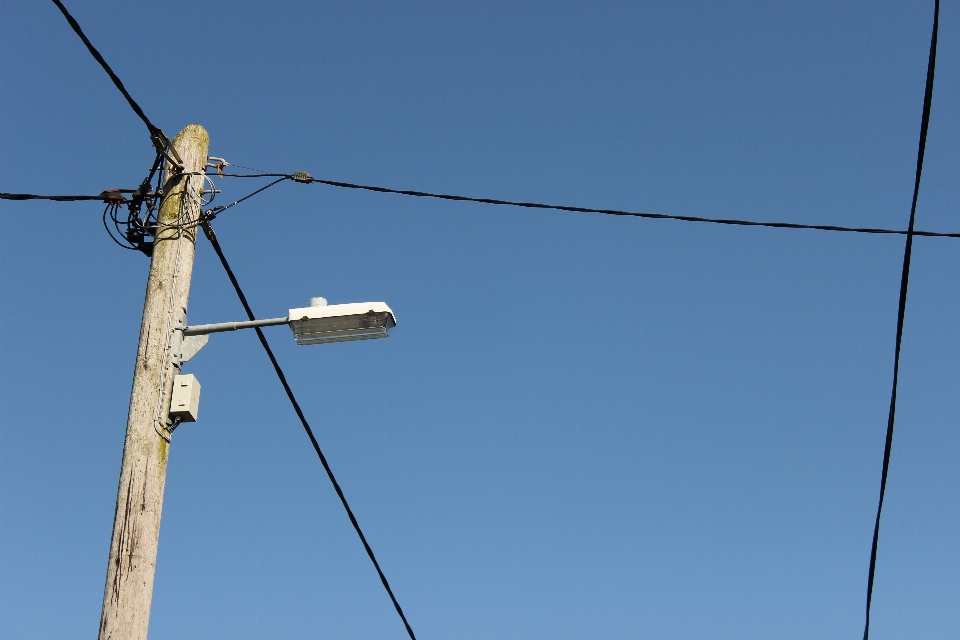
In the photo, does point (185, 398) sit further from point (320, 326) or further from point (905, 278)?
point (905, 278)

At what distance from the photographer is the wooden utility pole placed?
588 cm

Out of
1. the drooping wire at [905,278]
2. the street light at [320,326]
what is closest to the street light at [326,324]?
the street light at [320,326]

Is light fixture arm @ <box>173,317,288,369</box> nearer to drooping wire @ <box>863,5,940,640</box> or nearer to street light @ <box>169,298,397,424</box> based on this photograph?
street light @ <box>169,298,397,424</box>

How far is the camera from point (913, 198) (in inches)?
286

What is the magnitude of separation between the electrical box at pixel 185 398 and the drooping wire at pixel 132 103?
1.64 meters

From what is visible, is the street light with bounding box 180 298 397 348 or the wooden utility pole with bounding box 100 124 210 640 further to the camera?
the street light with bounding box 180 298 397 348

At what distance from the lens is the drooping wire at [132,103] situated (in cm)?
686

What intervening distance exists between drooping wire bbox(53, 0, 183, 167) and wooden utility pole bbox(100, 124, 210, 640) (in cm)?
10

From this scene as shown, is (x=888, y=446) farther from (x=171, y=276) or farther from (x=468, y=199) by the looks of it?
(x=171, y=276)

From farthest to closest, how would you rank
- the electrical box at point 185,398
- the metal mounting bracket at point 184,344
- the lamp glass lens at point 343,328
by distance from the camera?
the lamp glass lens at point 343,328, the metal mounting bracket at point 184,344, the electrical box at point 185,398

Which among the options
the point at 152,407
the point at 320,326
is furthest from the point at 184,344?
the point at 320,326

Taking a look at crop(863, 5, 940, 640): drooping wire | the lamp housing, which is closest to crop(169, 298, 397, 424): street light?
the lamp housing

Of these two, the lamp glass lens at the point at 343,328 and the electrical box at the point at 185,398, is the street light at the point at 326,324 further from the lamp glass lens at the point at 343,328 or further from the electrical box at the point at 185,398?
the electrical box at the point at 185,398

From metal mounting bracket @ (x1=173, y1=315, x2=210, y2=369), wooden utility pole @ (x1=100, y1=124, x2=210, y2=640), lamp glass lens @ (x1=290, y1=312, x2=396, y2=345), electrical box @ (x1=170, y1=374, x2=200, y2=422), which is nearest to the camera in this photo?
wooden utility pole @ (x1=100, y1=124, x2=210, y2=640)
